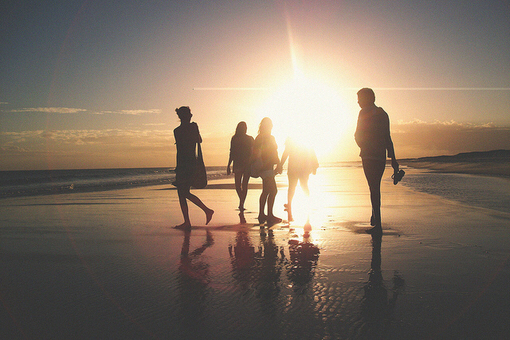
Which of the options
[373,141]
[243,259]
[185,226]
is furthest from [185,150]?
[373,141]

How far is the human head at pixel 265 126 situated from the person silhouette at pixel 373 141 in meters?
2.07

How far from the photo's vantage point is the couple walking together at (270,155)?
6047 mm

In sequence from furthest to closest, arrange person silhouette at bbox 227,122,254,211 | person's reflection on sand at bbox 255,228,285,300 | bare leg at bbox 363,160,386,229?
person silhouette at bbox 227,122,254,211, bare leg at bbox 363,160,386,229, person's reflection on sand at bbox 255,228,285,300

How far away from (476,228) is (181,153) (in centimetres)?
513

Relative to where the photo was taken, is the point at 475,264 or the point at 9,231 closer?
the point at 475,264

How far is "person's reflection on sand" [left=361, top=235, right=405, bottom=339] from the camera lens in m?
2.39

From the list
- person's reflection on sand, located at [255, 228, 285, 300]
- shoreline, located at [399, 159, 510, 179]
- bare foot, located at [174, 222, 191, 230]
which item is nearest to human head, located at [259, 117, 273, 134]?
bare foot, located at [174, 222, 191, 230]

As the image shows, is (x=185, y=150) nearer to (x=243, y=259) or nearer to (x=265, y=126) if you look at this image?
(x=265, y=126)

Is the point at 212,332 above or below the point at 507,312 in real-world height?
above

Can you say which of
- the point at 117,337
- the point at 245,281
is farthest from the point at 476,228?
the point at 117,337

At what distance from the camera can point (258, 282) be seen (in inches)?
133

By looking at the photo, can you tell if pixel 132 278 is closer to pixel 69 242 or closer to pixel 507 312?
pixel 69 242

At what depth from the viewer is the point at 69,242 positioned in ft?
17.6

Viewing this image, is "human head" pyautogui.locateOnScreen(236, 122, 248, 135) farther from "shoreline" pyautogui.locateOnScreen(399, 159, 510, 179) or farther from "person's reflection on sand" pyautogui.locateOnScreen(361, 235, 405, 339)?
"shoreline" pyautogui.locateOnScreen(399, 159, 510, 179)
